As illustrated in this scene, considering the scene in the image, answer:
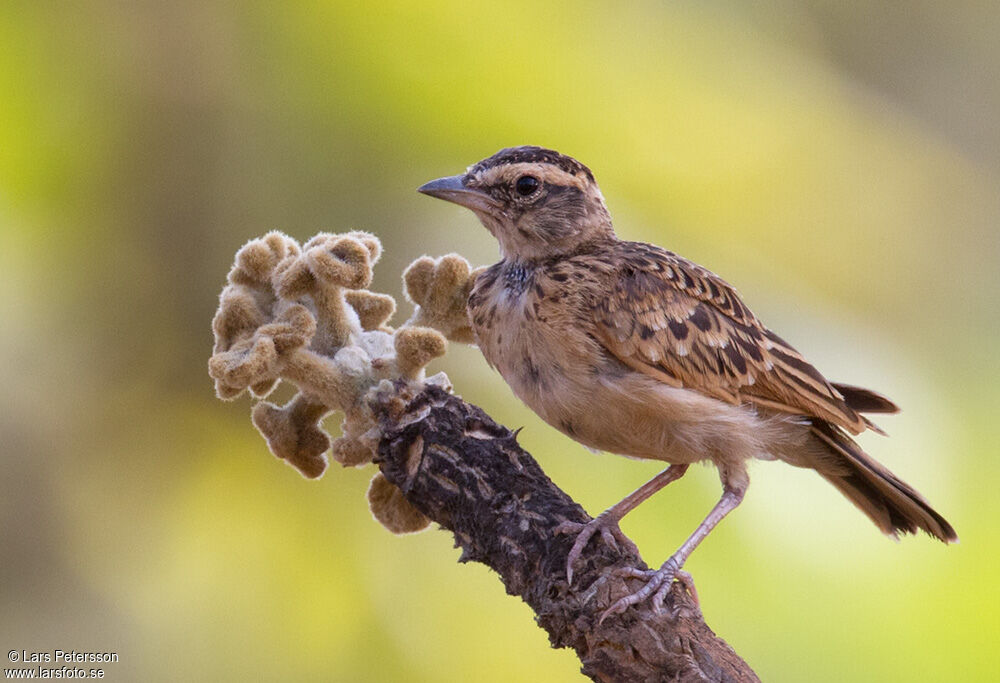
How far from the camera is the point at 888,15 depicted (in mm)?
4039

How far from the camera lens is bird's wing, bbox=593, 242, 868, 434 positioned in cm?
229

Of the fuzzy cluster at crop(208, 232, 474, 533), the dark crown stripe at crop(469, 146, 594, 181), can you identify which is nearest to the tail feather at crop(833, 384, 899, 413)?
the dark crown stripe at crop(469, 146, 594, 181)

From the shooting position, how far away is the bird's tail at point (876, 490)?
93.6 inches

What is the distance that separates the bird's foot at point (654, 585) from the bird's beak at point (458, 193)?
0.91m

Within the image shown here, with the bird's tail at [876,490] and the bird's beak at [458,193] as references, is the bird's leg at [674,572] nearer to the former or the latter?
the bird's tail at [876,490]

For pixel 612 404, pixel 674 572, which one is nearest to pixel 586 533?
pixel 674 572

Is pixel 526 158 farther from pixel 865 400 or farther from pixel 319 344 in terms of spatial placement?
pixel 865 400

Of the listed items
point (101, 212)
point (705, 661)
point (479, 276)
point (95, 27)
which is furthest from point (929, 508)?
point (95, 27)

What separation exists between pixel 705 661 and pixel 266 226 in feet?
5.62

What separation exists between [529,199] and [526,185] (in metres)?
0.03

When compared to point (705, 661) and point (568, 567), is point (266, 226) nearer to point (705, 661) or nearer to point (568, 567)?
point (568, 567)

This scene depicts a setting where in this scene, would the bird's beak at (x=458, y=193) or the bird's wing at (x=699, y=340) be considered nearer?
the bird's wing at (x=699, y=340)

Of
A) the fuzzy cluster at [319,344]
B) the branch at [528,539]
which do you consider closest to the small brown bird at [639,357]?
the branch at [528,539]

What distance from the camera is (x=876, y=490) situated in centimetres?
251
